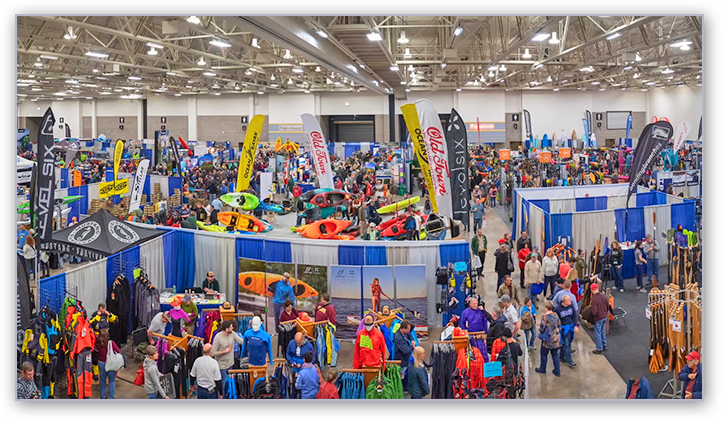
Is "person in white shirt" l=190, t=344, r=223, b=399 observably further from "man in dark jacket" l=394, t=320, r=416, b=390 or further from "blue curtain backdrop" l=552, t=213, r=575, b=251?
"blue curtain backdrop" l=552, t=213, r=575, b=251

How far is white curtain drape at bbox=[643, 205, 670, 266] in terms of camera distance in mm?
13078

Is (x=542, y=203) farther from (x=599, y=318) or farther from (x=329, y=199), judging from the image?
(x=599, y=318)

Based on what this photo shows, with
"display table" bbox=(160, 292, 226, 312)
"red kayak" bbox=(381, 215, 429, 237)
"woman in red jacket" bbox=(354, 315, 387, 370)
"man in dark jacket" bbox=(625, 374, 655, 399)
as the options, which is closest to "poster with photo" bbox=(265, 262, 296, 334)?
"display table" bbox=(160, 292, 226, 312)

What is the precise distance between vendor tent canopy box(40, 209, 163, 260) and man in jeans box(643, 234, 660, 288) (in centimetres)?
908

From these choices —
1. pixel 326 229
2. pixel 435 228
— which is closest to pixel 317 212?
pixel 326 229

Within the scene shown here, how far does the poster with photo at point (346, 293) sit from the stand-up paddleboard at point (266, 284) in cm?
37

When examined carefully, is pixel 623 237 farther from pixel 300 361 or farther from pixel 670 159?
pixel 670 159

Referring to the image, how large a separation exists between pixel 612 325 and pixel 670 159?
58.2ft

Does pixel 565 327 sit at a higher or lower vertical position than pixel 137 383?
higher

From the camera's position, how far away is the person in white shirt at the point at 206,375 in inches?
252

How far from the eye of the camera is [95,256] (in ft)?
28.0

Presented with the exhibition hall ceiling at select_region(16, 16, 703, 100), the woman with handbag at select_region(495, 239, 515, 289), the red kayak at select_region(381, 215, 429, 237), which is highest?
the exhibition hall ceiling at select_region(16, 16, 703, 100)
